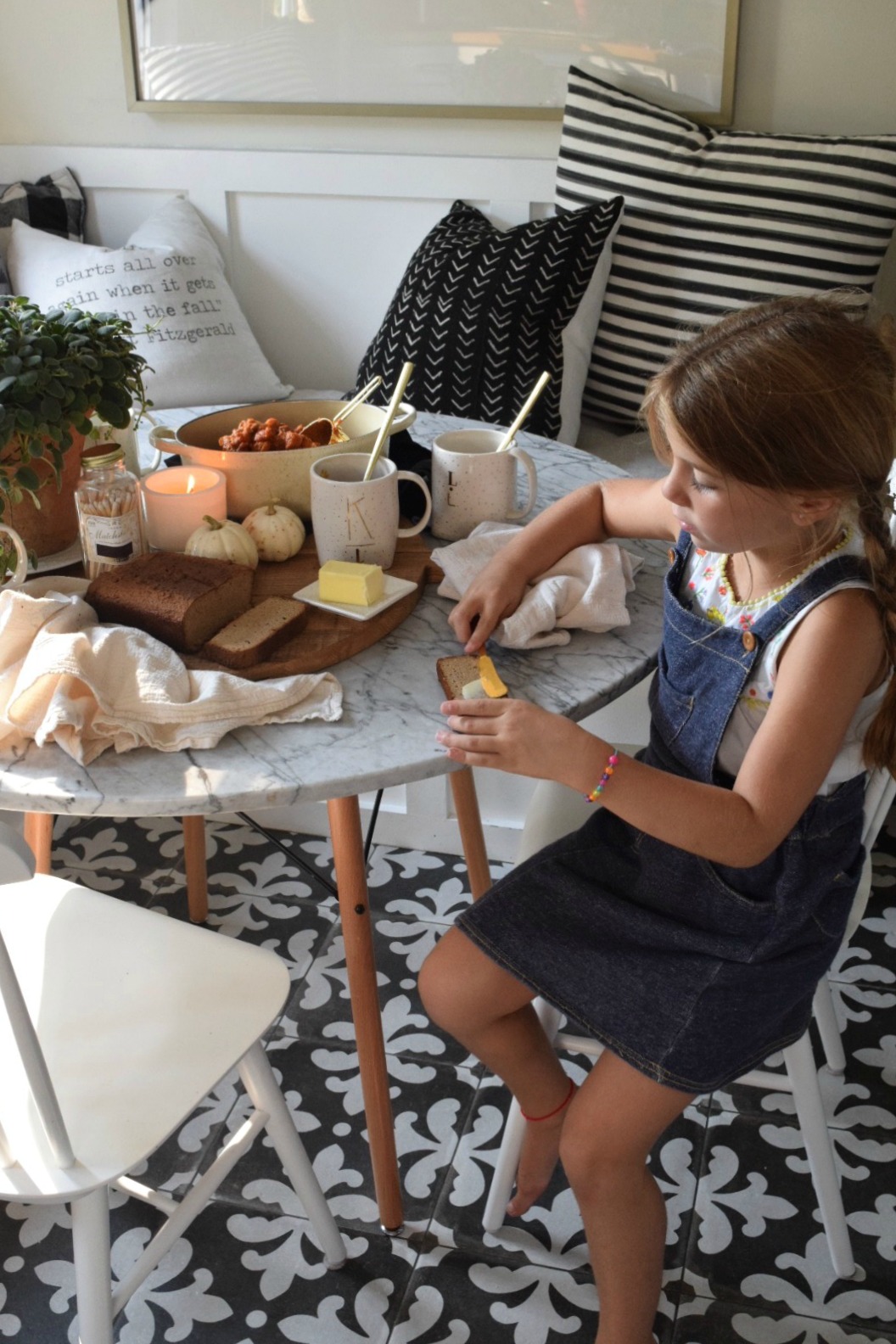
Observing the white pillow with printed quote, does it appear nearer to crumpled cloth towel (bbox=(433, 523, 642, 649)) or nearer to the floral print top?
crumpled cloth towel (bbox=(433, 523, 642, 649))

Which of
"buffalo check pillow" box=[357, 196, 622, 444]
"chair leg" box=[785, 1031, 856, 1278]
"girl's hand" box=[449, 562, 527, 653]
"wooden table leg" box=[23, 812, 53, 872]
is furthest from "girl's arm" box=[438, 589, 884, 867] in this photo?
"buffalo check pillow" box=[357, 196, 622, 444]

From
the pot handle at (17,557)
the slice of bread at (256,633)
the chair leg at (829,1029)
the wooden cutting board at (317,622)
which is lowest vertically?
the chair leg at (829,1029)

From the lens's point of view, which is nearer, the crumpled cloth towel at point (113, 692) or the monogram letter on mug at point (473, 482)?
the crumpled cloth towel at point (113, 692)

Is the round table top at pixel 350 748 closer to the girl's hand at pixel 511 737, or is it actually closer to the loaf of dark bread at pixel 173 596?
the girl's hand at pixel 511 737

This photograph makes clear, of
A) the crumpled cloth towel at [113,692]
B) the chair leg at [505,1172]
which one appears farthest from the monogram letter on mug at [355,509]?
the chair leg at [505,1172]

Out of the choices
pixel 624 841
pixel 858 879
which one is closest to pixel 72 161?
pixel 624 841

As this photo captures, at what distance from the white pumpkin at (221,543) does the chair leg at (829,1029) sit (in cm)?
90

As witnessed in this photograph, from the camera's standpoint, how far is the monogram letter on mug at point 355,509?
1.22 m

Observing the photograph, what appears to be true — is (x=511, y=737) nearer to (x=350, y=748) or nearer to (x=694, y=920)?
(x=350, y=748)

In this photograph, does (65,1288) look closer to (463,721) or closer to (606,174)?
(463,721)

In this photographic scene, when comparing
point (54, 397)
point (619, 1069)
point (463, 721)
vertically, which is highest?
point (54, 397)

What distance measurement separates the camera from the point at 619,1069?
3.76 feet

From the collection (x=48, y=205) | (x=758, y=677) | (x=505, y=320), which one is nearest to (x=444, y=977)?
(x=758, y=677)

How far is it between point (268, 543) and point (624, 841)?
0.50 meters
